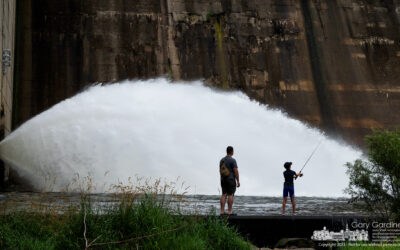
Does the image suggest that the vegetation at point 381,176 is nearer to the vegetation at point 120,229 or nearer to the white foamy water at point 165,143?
the vegetation at point 120,229

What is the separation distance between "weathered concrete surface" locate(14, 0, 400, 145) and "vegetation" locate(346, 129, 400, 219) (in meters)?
12.6

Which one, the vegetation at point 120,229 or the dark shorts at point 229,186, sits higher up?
the dark shorts at point 229,186

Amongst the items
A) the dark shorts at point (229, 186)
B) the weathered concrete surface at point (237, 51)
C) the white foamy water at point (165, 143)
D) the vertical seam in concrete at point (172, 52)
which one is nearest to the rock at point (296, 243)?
the dark shorts at point (229, 186)

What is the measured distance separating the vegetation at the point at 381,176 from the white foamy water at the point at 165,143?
6590 mm

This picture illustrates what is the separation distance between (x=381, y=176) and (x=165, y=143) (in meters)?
7.81

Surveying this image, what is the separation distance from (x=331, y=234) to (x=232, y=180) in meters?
1.52

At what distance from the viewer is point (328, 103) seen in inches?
774

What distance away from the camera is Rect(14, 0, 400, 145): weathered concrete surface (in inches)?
694

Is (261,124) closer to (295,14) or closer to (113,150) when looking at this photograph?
(113,150)

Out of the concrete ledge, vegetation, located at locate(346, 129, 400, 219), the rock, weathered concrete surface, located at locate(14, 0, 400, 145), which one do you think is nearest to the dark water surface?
the concrete ledge

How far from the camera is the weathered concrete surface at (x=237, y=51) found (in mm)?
17625

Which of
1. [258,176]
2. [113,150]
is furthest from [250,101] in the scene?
[113,150]

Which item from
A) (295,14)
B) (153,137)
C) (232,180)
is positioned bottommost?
(232,180)

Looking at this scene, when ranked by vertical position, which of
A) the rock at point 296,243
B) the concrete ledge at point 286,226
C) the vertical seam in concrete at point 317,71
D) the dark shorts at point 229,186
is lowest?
the rock at point 296,243
